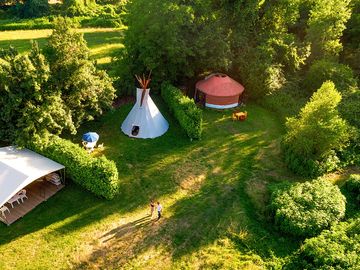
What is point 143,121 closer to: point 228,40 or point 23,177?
point 23,177

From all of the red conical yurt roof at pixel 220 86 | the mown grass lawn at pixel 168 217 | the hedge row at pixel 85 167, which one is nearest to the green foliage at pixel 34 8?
the red conical yurt roof at pixel 220 86

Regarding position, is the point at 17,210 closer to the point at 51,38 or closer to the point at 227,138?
the point at 51,38

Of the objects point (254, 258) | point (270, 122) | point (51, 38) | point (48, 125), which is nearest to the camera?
point (254, 258)

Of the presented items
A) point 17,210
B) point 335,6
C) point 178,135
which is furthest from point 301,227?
point 335,6

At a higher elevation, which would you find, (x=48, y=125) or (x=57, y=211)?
(x=48, y=125)

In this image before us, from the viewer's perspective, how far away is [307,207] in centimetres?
2031

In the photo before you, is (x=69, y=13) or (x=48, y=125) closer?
(x=48, y=125)

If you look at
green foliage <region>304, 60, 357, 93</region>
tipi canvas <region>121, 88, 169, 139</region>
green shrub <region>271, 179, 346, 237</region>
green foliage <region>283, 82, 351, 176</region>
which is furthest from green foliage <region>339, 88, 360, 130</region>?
tipi canvas <region>121, 88, 169, 139</region>

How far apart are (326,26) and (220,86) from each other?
1340 cm

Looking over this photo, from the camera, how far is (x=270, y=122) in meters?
31.4

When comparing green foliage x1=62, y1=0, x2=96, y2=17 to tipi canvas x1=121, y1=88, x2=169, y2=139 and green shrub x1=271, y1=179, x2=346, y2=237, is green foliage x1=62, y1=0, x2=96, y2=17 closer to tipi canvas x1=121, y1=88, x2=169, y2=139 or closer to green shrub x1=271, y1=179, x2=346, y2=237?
tipi canvas x1=121, y1=88, x2=169, y2=139

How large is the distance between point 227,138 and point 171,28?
10.6m

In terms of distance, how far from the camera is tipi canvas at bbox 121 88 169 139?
27969mm

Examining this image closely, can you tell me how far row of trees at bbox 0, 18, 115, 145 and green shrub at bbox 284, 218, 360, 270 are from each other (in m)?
16.9
